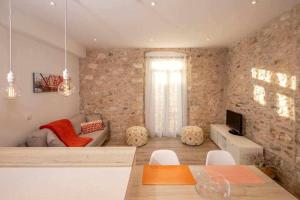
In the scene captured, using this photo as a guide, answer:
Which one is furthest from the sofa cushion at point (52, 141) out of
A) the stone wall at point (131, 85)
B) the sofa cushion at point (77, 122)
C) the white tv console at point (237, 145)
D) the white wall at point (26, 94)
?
the white tv console at point (237, 145)

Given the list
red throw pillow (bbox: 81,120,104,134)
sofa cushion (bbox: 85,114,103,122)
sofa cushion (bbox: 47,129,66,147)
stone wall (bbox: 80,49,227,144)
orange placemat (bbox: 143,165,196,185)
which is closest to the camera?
orange placemat (bbox: 143,165,196,185)

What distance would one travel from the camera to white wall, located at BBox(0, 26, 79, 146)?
299 cm

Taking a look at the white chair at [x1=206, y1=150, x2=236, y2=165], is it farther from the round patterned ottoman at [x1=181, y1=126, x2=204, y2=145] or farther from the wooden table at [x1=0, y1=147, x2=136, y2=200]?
the round patterned ottoman at [x1=181, y1=126, x2=204, y2=145]

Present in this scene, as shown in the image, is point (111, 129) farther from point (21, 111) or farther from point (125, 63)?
point (21, 111)

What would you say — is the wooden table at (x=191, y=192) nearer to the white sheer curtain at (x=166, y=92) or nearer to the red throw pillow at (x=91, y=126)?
the red throw pillow at (x=91, y=126)

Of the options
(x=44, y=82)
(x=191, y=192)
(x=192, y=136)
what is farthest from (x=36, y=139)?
(x=192, y=136)

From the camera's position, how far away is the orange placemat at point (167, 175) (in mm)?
1757

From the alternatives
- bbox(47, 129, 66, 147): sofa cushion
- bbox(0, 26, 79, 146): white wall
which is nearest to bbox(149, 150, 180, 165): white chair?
bbox(47, 129, 66, 147): sofa cushion

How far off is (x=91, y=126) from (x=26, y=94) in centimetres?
194

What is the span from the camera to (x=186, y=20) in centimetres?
340

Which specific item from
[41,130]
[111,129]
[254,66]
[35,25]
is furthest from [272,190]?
[111,129]

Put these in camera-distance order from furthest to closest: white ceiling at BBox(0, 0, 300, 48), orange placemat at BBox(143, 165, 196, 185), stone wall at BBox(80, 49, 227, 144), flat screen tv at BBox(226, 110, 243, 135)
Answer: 1. stone wall at BBox(80, 49, 227, 144)
2. flat screen tv at BBox(226, 110, 243, 135)
3. white ceiling at BBox(0, 0, 300, 48)
4. orange placemat at BBox(143, 165, 196, 185)

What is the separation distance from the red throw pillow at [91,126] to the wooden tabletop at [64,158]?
3.36m

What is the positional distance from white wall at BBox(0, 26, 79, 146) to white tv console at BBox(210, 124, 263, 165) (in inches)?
153
